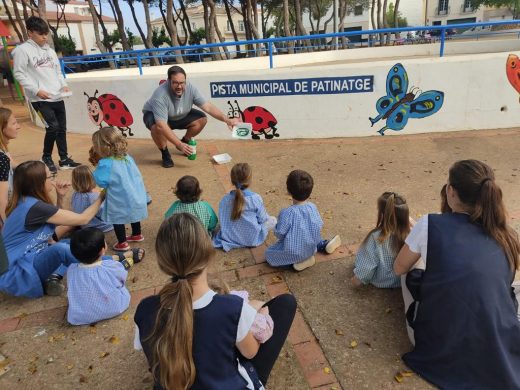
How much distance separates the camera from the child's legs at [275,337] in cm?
192

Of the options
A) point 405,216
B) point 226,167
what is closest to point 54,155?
point 226,167

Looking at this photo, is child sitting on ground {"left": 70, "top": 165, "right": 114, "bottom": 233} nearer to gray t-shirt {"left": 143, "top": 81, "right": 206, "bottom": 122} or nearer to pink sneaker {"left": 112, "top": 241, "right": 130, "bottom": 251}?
pink sneaker {"left": 112, "top": 241, "right": 130, "bottom": 251}

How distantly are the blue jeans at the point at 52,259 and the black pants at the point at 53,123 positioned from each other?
3.16 metres

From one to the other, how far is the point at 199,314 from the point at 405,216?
1.62m

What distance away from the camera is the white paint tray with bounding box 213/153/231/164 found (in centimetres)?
582

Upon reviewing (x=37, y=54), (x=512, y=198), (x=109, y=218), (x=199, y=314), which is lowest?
(x=512, y=198)

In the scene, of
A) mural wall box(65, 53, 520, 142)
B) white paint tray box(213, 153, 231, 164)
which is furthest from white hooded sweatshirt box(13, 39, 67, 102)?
white paint tray box(213, 153, 231, 164)

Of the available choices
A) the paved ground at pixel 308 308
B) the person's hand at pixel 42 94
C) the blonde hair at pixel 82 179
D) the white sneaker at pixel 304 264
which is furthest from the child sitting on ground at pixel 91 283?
the person's hand at pixel 42 94

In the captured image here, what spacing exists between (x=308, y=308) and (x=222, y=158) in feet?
11.6

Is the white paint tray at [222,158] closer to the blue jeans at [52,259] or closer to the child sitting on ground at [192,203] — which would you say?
the child sitting on ground at [192,203]

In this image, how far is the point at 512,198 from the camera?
4.18 m

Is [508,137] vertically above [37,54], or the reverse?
[37,54]

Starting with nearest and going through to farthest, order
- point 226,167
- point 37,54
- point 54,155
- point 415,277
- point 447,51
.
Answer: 1. point 415,277
2. point 37,54
3. point 226,167
4. point 54,155
5. point 447,51

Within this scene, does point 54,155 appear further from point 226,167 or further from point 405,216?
point 405,216
